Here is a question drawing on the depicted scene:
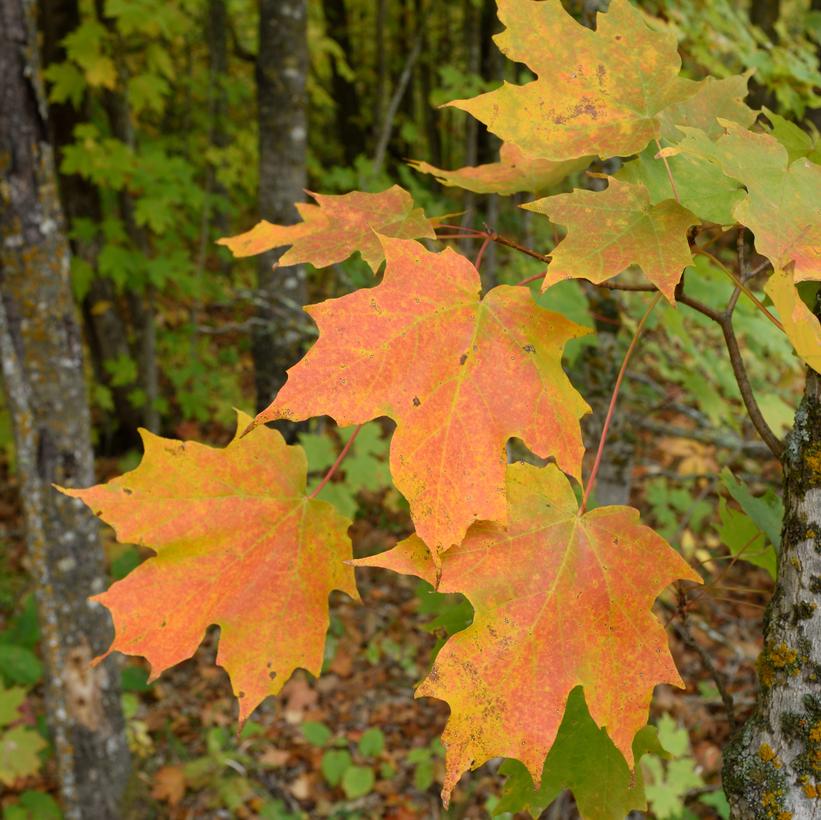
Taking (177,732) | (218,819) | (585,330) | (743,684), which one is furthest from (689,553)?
(585,330)

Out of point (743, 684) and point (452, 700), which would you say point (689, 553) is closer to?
point (743, 684)

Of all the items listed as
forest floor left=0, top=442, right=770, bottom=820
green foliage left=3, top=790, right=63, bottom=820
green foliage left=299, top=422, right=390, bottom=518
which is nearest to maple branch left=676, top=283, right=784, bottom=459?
forest floor left=0, top=442, right=770, bottom=820

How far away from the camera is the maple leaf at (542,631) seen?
Answer: 0.82 metres

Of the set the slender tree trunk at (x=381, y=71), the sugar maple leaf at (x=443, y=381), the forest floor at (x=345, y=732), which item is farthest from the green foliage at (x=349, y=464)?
the slender tree trunk at (x=381, y=71)

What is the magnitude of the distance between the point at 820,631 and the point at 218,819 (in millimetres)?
3480

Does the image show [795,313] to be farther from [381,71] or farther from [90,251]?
[381,71]

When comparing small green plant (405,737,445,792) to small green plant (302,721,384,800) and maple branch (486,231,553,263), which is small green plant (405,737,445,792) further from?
maple branch (486,231,553,263)

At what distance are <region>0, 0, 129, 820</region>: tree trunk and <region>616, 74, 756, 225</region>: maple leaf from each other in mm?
2432

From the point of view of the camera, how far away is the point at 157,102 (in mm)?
4848

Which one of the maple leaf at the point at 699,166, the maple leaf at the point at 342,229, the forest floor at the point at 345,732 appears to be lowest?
the forest floor at the point at 345,732

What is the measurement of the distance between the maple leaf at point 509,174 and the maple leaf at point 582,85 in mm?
181

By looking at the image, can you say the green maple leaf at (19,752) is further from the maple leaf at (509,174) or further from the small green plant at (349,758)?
the maple leaf at (509,174)

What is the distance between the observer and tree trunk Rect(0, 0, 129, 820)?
8.62 feet

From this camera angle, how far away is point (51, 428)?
112 inches
